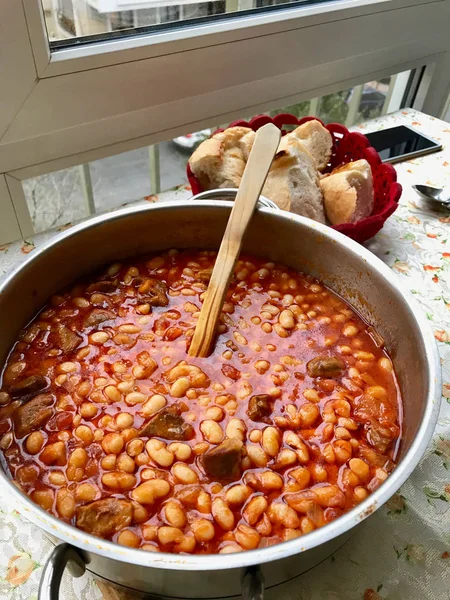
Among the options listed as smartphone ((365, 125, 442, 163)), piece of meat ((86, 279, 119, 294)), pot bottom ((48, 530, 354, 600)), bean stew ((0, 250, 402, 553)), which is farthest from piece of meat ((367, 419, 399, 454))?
smartphone ((365, 125, 442, 163))

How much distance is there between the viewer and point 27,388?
36.5 inches

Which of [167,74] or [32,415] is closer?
[32,415]

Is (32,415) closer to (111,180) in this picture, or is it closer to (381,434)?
(381,434)

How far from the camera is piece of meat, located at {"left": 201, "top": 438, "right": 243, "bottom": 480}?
2.67ft

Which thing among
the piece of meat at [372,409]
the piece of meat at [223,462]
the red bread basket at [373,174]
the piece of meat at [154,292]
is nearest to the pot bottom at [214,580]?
the piece of meat at [223,462]

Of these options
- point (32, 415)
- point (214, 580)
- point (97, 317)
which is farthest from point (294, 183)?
point (214, 580)

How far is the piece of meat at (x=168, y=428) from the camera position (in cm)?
87

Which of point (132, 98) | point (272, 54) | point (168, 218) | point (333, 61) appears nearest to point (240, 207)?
point (168, 218)

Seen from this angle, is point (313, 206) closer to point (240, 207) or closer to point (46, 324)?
point (240, 207)

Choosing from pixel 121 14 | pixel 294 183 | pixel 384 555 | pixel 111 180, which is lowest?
pixel 111 180

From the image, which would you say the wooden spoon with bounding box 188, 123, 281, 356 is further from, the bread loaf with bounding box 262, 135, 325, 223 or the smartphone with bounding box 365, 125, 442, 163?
the smartphone with bounding box 365, 125, 442, 163

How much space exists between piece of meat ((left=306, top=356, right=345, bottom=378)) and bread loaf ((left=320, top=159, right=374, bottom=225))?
1.48ft

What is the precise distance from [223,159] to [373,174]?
41 centimetres

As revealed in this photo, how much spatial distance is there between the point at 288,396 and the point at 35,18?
3.29ft
